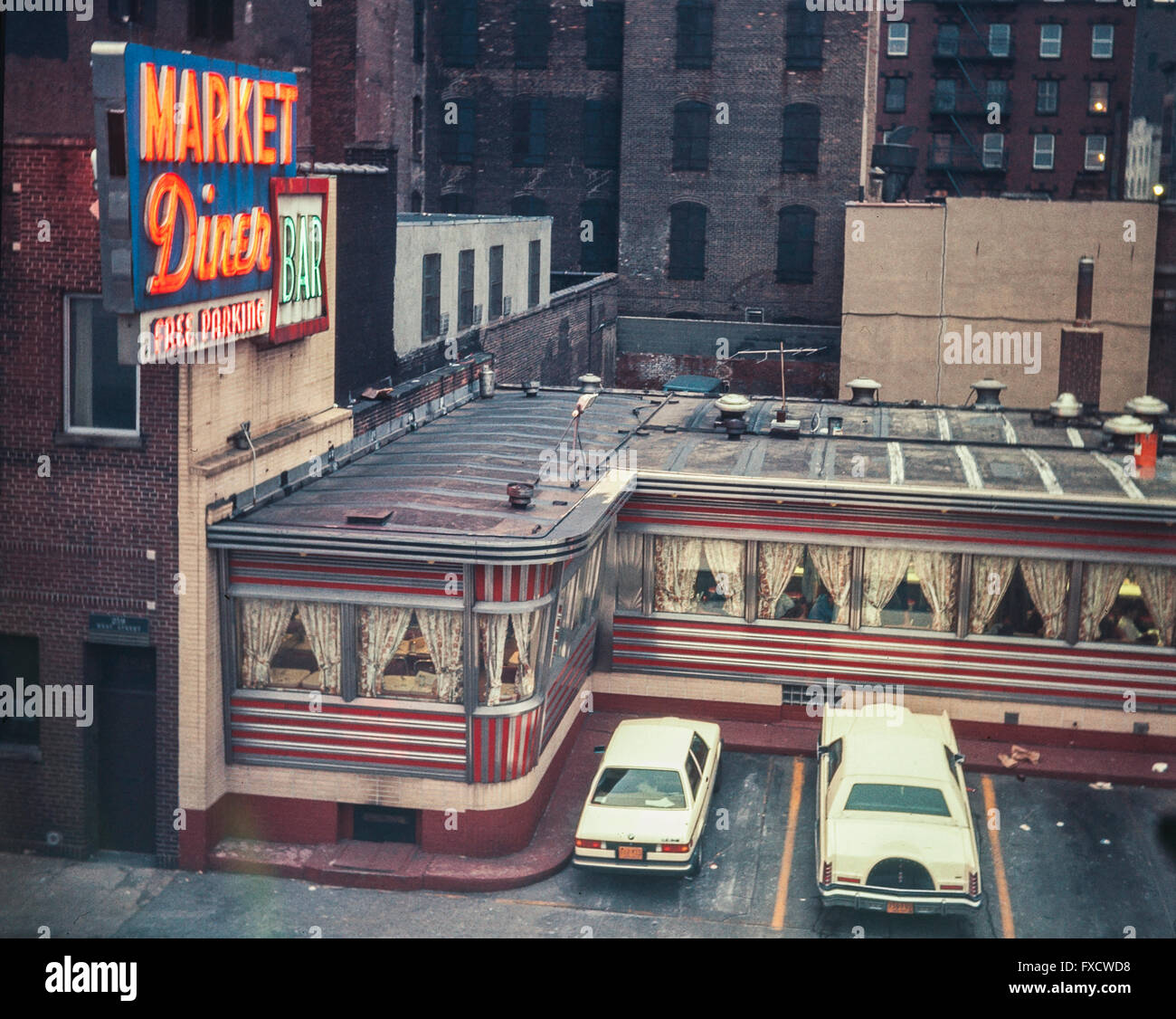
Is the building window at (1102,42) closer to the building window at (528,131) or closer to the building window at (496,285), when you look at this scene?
the building window at (528,131)

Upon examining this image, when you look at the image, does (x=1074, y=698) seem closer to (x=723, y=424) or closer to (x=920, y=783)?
(x=920, y=783)

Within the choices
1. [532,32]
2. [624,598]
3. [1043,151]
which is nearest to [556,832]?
[624,598]

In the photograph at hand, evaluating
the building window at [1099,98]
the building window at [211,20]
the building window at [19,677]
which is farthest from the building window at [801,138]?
the building window at [19,677]

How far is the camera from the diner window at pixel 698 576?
82.6 feet

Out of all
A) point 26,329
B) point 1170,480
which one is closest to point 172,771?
point 26,329

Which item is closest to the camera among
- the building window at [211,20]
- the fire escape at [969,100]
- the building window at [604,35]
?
the building window at [211,20]

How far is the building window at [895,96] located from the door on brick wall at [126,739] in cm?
7523

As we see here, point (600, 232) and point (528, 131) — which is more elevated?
point (528, 131)

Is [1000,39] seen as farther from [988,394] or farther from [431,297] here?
[431,297]

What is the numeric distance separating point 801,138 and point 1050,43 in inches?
1355

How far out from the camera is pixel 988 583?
79.9 feet

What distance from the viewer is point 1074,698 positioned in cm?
2442

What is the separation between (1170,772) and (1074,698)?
1805 millimetres

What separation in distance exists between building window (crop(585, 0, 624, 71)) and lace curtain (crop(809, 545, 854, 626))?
40389 mm
